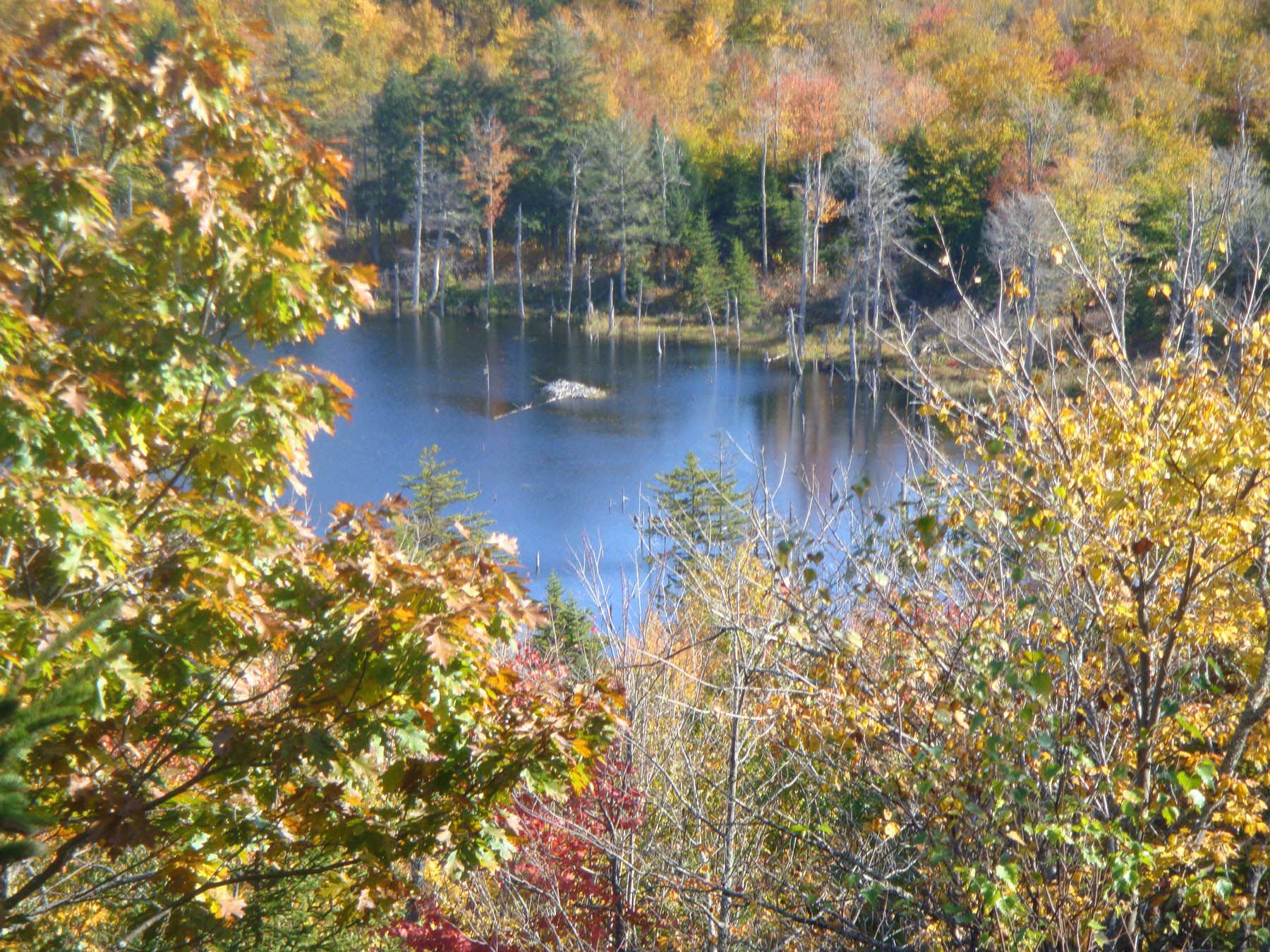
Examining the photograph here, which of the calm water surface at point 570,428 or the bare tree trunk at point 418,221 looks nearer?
the calm water surface at point 570,428

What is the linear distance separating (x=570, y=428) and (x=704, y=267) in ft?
52.2

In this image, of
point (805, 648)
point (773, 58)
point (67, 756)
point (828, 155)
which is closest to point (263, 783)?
point (67, 756)

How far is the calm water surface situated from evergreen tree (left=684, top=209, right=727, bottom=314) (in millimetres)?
3161

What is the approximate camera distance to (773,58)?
44875mm

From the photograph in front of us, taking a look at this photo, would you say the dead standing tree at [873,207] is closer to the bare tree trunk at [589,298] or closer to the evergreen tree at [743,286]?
the evergreen tree at [743,286]

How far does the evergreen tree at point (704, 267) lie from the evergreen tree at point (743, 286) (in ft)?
1.25

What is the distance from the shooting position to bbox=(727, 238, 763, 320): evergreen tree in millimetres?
35719

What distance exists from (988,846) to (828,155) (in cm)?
3908

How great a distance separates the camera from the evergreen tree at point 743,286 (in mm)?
35719

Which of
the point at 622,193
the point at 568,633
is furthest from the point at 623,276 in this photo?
the point at 568,633

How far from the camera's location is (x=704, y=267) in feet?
119

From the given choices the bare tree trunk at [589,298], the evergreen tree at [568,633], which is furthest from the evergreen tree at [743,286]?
the evergreen tree at [568,633]

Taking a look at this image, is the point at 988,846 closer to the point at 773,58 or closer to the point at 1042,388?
the point at 1042,388

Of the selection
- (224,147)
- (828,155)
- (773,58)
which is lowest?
(224,147)
